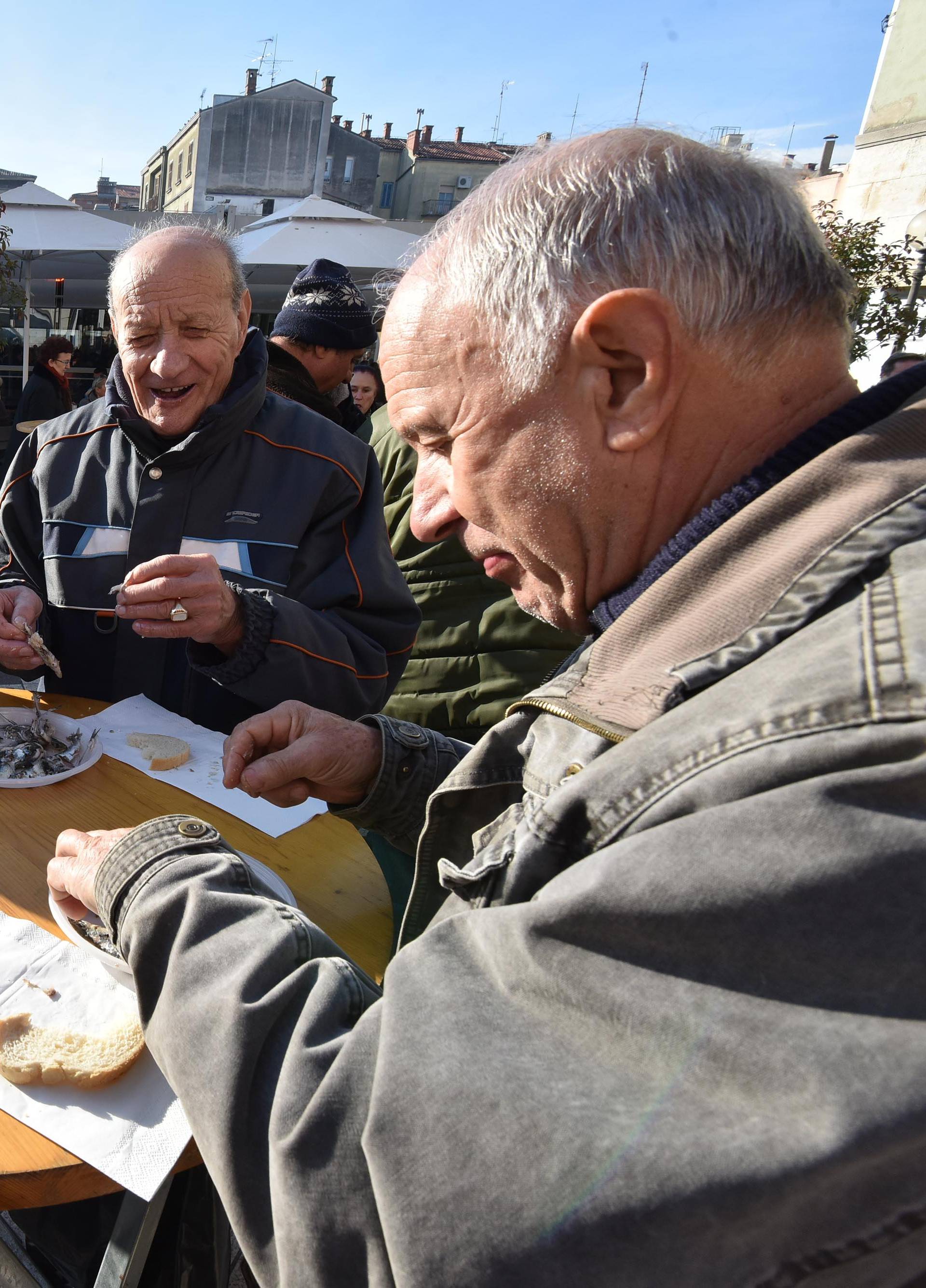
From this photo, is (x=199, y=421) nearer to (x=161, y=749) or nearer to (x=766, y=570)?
(x=161, y=749)

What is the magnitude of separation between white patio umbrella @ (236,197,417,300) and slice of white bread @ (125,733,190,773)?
29.3ft

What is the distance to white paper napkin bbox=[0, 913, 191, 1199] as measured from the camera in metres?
1.06

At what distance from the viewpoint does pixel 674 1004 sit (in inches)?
25.4

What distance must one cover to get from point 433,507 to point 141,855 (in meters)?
0.71

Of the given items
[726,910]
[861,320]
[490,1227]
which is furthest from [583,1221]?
[861,320]

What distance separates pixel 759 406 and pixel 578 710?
0.42 m

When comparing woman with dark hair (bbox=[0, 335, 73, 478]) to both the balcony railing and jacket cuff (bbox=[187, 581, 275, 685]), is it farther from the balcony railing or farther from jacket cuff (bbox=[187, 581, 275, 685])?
the balcony railing

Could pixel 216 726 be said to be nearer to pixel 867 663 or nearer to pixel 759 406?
pixel 759 406

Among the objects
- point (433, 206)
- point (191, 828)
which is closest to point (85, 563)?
point (191, 828)

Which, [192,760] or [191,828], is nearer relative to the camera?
[191,828]

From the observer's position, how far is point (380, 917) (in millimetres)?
1627

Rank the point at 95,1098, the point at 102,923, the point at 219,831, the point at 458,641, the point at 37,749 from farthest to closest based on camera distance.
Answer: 1. the point at 458,641
2. the point at 37,749
3. the point at 219,831
4. the point at 102,923
5. the point at 95,1098

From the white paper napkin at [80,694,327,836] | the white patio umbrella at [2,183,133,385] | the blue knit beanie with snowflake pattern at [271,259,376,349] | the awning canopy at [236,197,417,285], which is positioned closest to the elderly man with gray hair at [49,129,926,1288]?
the white paper napkin at [80,694,327,836]

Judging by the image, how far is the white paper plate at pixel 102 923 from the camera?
1289 mm
